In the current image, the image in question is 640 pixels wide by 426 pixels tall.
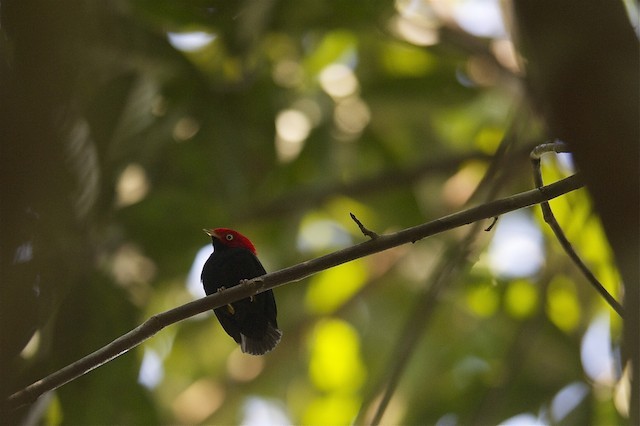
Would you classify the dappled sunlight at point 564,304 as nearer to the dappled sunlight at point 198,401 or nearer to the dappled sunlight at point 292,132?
the dappled sunlight at point 292,132

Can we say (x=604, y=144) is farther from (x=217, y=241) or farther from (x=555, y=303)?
(x=555, y=303)

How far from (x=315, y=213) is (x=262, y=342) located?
3.93 metres

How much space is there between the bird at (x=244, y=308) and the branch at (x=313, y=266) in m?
1.19

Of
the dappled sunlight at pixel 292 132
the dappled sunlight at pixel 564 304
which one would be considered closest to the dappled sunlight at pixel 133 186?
the dappled sunlight at pixel 292 132

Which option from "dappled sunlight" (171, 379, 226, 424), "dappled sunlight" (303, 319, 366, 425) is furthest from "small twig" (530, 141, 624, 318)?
"dappled sunlight" (171, 379, 226, 424)

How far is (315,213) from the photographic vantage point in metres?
8.02

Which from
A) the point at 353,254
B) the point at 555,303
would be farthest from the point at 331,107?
the point at 353,254

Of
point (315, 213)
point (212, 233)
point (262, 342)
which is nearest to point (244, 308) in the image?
point (262, 342)

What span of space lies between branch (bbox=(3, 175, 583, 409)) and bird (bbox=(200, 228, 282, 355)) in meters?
1.19

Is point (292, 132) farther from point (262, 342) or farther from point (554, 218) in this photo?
point (554, 218)

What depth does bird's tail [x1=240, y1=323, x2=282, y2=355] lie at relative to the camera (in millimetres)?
Result: 4105

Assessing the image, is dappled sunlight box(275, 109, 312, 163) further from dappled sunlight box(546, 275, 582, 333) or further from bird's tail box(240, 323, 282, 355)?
bird's tail box(240, 323, 282, 355)

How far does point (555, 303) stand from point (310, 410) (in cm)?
266

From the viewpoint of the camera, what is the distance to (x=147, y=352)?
712cm
